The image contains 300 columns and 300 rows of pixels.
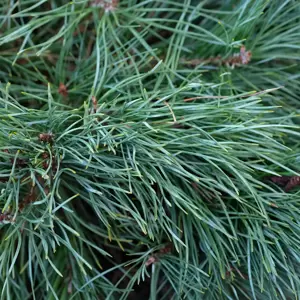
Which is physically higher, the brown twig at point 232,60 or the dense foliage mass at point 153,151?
the brown twig at point 232,60

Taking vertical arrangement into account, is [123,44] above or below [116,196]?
above

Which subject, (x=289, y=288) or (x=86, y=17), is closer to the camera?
(x=289, y=288)

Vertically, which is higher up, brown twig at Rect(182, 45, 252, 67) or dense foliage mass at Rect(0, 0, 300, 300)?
brown twig at Rect(182, 45, 252, 67)

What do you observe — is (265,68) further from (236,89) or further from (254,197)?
(254,197)

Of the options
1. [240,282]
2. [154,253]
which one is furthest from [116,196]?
[240,282]

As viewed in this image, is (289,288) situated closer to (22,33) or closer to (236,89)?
(236,89)

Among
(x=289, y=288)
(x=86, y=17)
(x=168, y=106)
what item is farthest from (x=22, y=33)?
(x=289, y=288)
